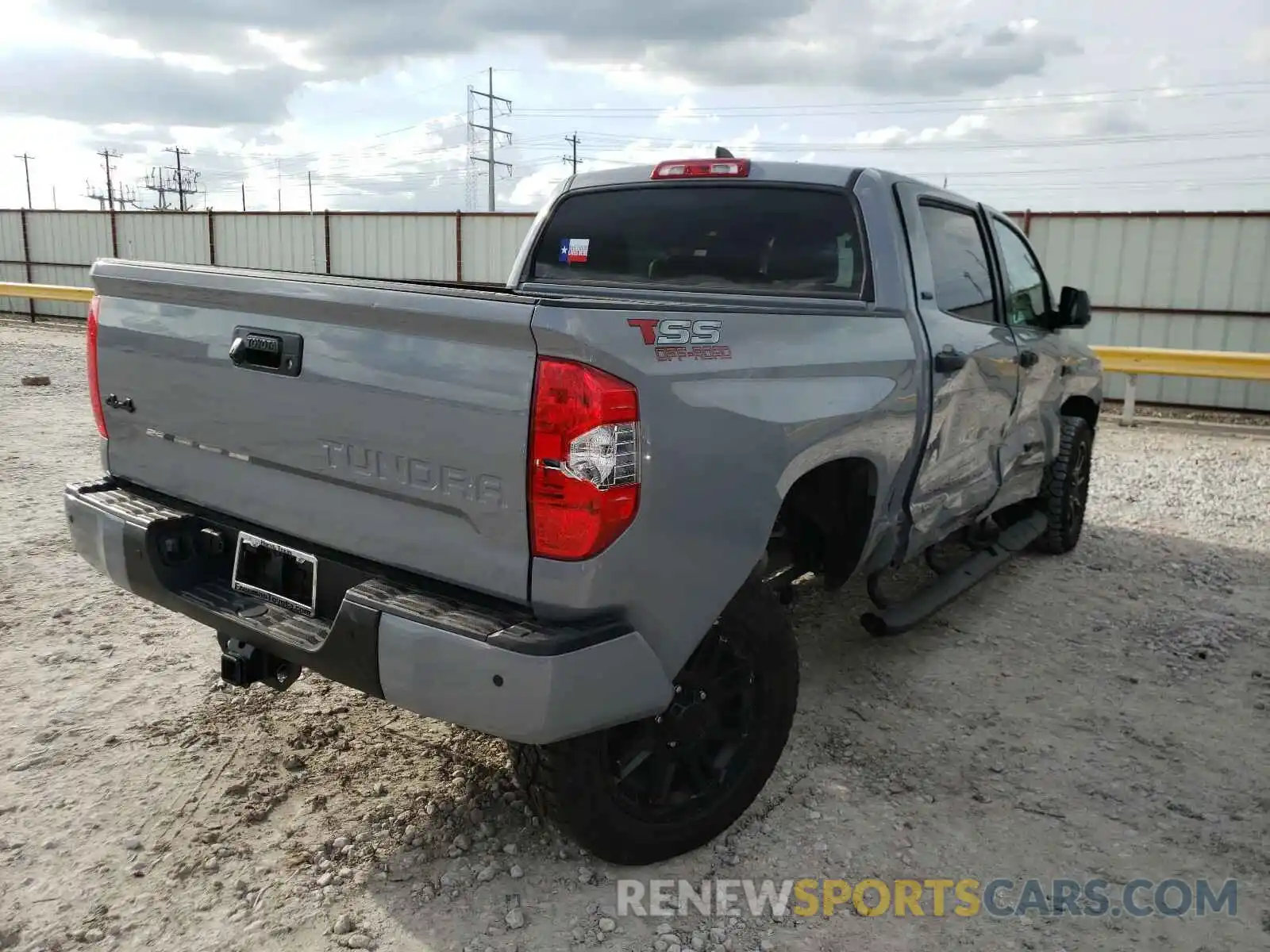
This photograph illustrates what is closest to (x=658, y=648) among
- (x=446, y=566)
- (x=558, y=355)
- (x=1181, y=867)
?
(x=446, y=566)

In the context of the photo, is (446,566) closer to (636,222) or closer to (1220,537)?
(636,222)

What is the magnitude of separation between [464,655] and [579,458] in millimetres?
509

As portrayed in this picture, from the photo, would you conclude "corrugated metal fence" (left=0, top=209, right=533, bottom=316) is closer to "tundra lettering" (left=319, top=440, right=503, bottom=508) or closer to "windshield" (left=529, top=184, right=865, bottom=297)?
"windshield" (left=529, top=184, right=865, bottom=297)

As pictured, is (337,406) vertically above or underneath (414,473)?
above

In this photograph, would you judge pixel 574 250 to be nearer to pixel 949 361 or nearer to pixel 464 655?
pixel 949 361

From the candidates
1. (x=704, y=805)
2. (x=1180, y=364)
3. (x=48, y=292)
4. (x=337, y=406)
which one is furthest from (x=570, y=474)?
(x=48, y=292)

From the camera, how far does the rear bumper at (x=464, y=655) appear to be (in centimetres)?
211

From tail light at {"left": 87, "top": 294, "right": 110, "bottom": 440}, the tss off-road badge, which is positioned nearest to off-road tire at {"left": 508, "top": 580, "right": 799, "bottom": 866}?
the tss off-road badge

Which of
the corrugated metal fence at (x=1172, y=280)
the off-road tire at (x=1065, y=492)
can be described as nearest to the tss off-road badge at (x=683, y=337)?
the off-road tire at (x=1065, y=492)

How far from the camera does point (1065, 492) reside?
18.5 ft

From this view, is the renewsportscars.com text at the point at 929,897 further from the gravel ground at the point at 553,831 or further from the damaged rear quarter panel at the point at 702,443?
the damaged rear quarter panel at the point at 702,443

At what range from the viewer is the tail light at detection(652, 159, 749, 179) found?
151 inches

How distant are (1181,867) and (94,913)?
302 cm

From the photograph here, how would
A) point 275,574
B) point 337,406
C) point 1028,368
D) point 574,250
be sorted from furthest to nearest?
point 1028,368, point 574,250, point 275,574, point 337,406
